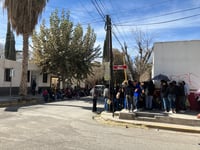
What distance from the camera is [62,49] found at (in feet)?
96.9

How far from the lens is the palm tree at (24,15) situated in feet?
66.5

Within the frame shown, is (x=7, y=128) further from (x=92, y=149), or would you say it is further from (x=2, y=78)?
(x=2, y=78)

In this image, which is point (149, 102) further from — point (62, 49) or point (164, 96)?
point (62, 49)

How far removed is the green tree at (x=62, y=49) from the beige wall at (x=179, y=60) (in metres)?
14.9

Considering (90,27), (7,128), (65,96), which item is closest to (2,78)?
(65,96)


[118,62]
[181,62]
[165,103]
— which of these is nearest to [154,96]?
[165,103]

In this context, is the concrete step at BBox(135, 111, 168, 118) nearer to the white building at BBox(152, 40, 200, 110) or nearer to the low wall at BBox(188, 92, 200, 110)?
the low wall at BBox(188, 92, 200, 110)

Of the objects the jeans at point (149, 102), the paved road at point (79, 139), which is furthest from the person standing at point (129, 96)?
the paved road at point (79, 139)

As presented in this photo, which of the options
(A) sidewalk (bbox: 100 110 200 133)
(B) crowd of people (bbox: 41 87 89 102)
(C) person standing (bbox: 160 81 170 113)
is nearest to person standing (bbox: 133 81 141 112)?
(A) sidewalk (bbox: 100 110 200 133)

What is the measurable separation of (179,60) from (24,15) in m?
12.3

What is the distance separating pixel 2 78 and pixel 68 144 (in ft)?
66.6

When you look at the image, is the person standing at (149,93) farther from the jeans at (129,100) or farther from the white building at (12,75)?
the white building at (12,75)

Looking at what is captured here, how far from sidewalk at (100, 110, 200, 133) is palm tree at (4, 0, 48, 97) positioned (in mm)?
10832

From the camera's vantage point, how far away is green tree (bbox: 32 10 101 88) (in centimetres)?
2956
